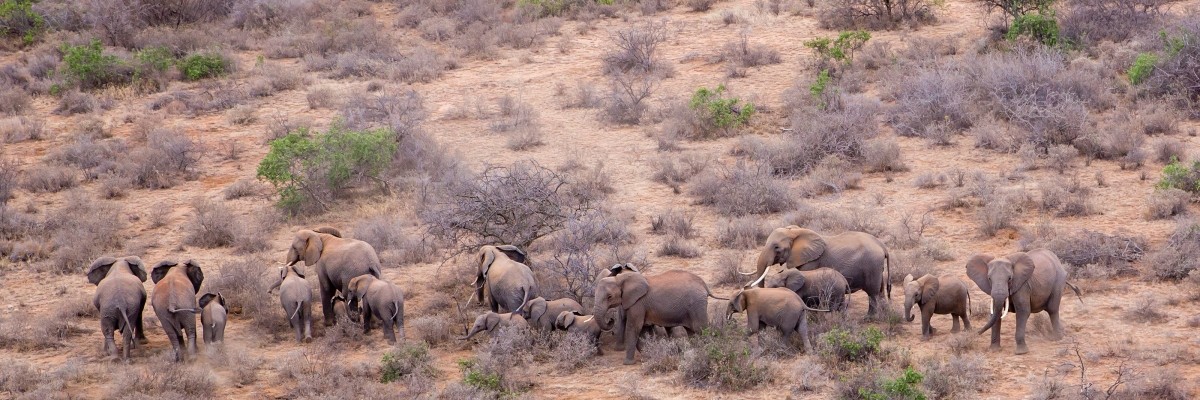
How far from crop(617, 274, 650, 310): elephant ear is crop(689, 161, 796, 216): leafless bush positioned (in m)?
3.90

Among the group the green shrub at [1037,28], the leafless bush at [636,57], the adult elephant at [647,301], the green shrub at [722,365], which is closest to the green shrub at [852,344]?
the green shrub at [722,365]

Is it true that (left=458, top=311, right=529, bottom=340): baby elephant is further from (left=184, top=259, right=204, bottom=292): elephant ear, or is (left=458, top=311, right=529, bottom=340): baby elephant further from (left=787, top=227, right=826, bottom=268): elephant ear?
(left=184, top=259, right=204, bottom=292): elephant ear

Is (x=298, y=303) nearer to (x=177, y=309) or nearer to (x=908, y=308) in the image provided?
(x=177, y=309)

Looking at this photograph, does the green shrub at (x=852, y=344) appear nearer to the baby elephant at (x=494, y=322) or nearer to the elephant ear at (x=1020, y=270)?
the elephant ear at (x=1020, y=270)

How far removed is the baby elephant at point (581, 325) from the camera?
10102 mm

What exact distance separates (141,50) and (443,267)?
11.9 metres

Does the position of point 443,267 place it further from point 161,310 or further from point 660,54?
point 660,54

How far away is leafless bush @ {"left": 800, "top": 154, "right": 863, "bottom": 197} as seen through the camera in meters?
14.4

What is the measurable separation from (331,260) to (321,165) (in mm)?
3712

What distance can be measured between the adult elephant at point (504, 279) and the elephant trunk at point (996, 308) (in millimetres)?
3634

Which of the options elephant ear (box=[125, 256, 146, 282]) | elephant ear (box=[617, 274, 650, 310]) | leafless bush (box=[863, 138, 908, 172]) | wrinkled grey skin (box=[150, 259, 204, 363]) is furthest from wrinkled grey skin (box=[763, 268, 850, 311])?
elephant ear (box=[125, 256, 146, 282])

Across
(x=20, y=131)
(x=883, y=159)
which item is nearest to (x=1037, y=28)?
(x=883, y=159)

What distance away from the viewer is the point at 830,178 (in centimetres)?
1462

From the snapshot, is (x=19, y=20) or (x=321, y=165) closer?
(x=321, y=165)
